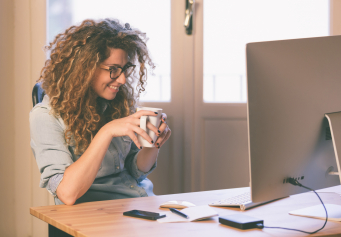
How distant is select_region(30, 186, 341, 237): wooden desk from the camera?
0.75 metres

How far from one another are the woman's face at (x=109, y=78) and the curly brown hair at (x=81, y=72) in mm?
19

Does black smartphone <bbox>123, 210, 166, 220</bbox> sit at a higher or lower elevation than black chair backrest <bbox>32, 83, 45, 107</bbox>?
lower

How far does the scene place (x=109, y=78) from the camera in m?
1.31

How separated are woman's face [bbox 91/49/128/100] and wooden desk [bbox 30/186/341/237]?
48 cm

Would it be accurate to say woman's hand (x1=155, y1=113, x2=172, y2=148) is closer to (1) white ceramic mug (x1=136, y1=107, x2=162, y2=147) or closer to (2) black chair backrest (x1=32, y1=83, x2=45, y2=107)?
(1) white ceramic mug (x1=136, y1=107, x2=162, y2=147)

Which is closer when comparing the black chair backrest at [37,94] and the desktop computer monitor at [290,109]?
the desktop computer monitor at [290,109]

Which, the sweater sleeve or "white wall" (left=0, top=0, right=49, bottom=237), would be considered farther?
"white wall" (left=0, top=0, right=49, bottom=237)

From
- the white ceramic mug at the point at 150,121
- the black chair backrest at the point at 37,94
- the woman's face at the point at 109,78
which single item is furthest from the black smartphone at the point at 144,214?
the black chair backrest at the point at 37,94

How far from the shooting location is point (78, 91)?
126 centimetres

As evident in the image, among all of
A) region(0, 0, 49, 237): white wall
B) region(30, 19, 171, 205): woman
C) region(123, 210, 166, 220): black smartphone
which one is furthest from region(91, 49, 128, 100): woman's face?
region(0, 0, 49, 237): white wall

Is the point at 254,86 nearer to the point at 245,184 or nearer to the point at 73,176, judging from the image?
the point at 73,176

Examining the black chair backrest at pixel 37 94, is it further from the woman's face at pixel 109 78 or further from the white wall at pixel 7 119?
the white wall at pixel 7 119

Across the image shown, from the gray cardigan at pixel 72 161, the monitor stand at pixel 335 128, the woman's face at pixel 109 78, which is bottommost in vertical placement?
the gray cardigan at pixel 72 161

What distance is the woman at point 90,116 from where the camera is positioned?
109 centimetres
